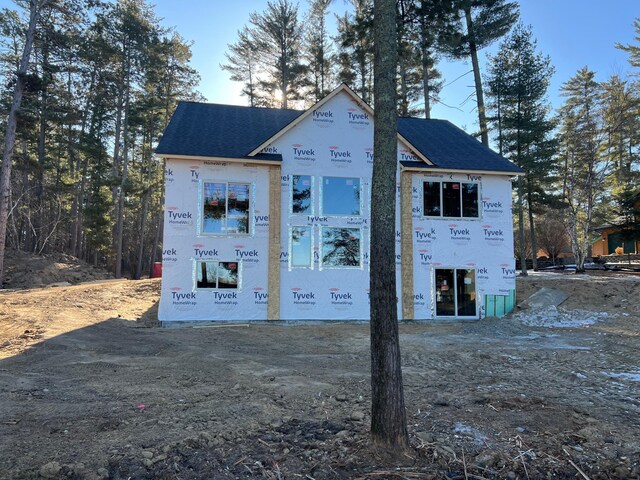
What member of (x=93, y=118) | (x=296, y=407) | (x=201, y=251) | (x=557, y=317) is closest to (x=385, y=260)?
(x=296, y=407)

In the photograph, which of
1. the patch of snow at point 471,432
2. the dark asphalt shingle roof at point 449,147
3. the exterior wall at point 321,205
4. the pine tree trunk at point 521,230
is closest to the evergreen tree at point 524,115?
the pine tree trunk at point 521,230

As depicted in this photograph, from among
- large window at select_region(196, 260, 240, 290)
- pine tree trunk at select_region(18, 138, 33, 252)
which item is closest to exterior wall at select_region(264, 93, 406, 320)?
large window at select_region(196, 260, 240, 290)

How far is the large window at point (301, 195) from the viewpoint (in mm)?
14492

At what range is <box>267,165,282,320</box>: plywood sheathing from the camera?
45.9 feet

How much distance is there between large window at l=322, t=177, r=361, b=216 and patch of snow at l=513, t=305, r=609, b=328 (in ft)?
23.2

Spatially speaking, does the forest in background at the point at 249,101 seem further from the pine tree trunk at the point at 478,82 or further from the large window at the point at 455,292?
the large window at the point at 455,292

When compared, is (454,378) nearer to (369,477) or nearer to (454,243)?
(369,477)

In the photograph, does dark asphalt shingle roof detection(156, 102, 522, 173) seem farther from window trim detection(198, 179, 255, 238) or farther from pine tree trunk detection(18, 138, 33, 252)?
pine tree trunk detection(18, 138, 33, 252)

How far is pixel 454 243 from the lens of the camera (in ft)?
50.0

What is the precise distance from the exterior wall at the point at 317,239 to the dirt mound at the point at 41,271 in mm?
12629

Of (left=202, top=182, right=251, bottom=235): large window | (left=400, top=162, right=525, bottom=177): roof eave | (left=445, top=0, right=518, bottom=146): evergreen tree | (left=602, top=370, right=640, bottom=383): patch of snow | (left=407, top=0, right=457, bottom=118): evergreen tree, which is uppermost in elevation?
(left=445, top=0, right=518, bottom=146): evergreen tree

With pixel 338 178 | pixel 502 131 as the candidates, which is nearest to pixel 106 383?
pixel 338 178

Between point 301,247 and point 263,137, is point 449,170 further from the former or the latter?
point 263,137

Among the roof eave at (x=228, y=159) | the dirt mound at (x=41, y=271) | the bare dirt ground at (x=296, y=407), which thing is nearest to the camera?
the bare dirt ground at (x=296, y=407)
